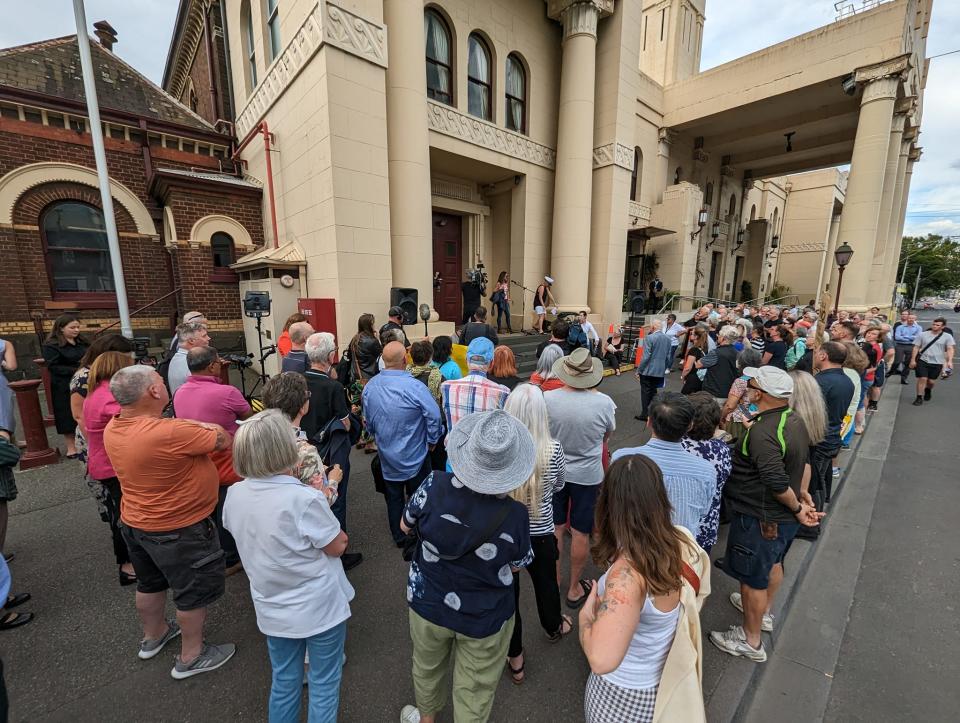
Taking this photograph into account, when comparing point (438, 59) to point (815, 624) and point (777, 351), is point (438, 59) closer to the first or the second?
point (777, 351)

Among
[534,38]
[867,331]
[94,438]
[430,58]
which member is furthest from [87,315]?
[867,331]

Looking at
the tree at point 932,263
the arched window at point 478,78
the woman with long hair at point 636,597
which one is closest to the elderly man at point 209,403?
the woman with long hair at point 636,597

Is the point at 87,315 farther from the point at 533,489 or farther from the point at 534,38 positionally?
the point at 534,38

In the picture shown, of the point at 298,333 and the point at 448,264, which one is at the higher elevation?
the point at 448,264

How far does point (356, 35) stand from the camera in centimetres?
705

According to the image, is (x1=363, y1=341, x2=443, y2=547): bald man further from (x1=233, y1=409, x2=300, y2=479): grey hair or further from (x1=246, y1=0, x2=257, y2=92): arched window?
(x1=246, y1=0, x2=257, y2=92): arched window

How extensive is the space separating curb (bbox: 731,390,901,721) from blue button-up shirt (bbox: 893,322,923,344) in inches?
286

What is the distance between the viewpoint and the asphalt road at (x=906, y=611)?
234cm

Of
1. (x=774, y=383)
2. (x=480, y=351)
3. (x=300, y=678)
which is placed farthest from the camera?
(x=480, y=351)

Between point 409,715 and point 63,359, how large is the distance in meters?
5.93

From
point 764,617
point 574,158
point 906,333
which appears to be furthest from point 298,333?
point 906,333

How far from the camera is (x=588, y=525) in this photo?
2.96 m

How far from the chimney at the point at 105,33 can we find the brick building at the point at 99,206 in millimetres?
2074

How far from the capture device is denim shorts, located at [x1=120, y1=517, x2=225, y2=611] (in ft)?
7.12
